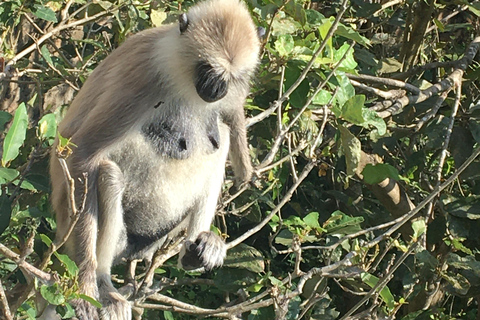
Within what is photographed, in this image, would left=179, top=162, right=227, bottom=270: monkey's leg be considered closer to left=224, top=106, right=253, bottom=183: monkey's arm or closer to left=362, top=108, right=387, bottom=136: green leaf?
left=224, top=106, right=253, bottom=183: monkey's arm

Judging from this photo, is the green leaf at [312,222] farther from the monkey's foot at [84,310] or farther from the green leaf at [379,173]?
the monkey's foot at [84,310]

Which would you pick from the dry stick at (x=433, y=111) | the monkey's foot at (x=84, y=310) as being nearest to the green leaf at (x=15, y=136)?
the monkey's foot at (x=84, y=310)

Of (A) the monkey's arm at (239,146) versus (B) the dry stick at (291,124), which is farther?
(A) the monkey's arm at (239,146)

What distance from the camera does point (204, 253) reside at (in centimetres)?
352

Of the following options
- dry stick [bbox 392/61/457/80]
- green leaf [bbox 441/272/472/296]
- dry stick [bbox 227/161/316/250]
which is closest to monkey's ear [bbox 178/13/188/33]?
dry stick [bbox 227/161/316/250]

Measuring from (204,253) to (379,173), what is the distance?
107 centimetres

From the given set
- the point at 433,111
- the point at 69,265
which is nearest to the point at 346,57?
the point at 433,111

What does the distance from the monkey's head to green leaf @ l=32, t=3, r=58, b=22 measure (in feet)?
2.41

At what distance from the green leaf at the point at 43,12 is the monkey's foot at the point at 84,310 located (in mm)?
1555

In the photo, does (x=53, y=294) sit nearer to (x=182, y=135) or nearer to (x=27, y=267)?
(x=27, y=267)

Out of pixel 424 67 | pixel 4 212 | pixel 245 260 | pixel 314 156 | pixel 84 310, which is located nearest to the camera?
pixel 4 212

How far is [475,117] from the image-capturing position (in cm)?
434

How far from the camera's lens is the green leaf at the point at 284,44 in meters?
3.40

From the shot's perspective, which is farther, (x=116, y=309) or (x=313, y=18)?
(x=313, y=18)
